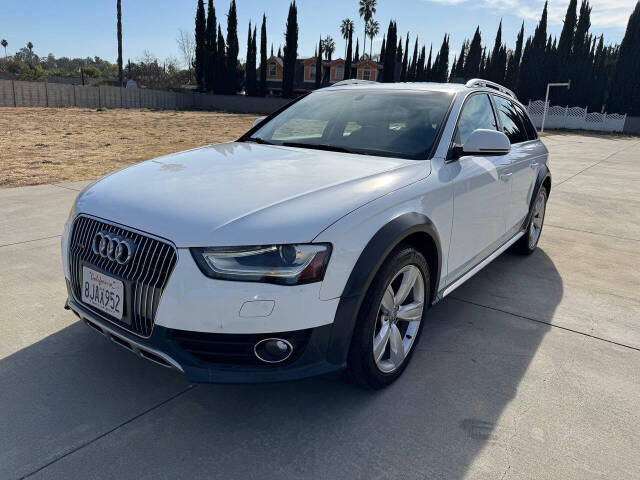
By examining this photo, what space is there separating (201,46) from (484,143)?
53166 millimetres

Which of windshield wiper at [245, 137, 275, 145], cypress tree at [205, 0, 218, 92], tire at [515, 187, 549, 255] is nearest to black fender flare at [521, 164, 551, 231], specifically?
tire at [515, 187, 549, 255]

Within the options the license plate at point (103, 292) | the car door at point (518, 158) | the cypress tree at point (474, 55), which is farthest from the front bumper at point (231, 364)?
the cypress tree at point (474, 55)

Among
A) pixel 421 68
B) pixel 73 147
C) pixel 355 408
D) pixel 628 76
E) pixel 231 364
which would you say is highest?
pixel 421 68

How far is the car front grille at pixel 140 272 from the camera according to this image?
2.06 meters

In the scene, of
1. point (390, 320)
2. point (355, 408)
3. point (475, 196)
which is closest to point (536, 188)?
point (475, 196)

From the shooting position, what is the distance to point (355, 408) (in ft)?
8.12

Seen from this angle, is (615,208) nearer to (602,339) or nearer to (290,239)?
(602,339)

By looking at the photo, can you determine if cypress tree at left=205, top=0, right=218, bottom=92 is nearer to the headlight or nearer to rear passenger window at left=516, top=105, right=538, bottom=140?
rear passenger window at left=516, top=105, right=538, bottom=140

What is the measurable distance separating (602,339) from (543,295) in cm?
78

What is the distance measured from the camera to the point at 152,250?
2.10 m

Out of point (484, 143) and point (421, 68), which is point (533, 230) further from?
point (421, 68)

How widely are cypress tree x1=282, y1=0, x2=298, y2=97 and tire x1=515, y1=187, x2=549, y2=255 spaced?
156 feet

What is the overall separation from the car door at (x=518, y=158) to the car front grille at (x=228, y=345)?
2.58 m

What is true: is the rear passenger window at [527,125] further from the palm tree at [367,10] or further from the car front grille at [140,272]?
the palm tree at [367,10]
